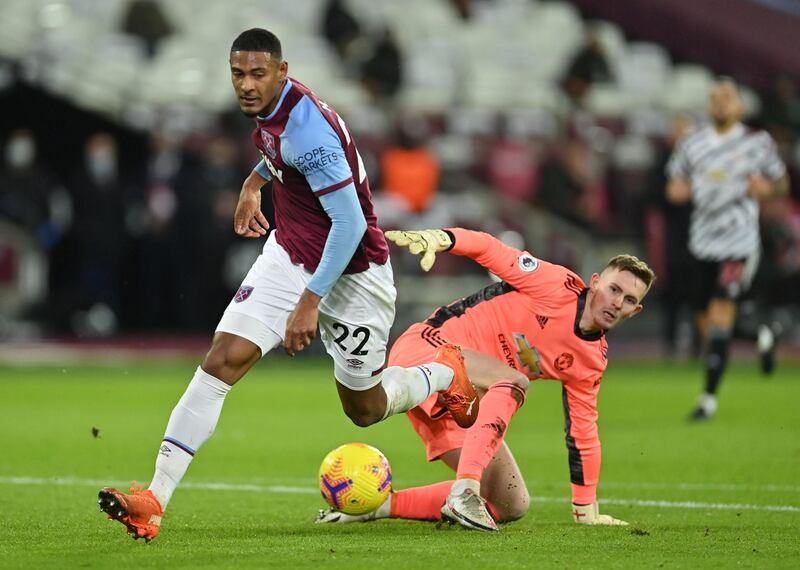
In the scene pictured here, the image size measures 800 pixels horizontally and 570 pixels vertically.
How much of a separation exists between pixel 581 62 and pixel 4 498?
14.2 metres

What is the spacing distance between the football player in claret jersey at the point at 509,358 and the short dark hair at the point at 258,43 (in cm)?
101

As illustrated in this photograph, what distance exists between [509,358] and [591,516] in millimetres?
870

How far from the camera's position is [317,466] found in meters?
9.02

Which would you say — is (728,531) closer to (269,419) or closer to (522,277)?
(522,277)

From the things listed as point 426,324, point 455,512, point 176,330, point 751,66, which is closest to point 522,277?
point 426,324

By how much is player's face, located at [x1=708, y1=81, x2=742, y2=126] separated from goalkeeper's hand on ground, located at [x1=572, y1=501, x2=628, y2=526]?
224 inches

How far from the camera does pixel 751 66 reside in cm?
2244

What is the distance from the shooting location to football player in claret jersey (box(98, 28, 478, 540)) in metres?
5.77

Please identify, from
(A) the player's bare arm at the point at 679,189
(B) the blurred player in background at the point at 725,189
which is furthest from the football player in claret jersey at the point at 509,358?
(A) the player's bare arm at the point at 679,189

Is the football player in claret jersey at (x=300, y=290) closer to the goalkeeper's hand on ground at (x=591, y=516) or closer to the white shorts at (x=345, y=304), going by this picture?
the white shorts at (x=345, y=304)

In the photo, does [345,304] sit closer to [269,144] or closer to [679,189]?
[269,144]

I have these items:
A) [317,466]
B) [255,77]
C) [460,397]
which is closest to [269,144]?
[255,77]

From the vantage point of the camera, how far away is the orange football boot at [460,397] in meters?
6.55

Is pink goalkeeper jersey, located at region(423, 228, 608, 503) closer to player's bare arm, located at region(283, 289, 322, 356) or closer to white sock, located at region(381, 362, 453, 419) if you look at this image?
white sock, located at region(381, 362, 453, 419)
